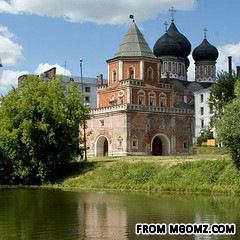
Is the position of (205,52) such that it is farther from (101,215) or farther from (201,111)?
(101,215)

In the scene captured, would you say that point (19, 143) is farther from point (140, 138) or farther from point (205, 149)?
point (205, 149)

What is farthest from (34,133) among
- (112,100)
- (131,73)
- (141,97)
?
(131,73)

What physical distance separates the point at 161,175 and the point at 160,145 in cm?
2092

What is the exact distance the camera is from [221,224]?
1720cm

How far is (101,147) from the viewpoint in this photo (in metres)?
57.5

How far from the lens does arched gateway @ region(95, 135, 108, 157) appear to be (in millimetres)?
57006

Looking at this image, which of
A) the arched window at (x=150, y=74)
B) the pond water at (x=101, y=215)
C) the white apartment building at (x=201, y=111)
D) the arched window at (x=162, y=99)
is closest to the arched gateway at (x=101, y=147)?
the arched window at (x=162, y=99)

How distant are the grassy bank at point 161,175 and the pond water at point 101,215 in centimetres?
438

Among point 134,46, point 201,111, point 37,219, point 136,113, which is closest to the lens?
point 37,219

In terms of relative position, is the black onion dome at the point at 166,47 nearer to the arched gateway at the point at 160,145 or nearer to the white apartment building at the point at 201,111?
the white apartment building at the point at 201,111

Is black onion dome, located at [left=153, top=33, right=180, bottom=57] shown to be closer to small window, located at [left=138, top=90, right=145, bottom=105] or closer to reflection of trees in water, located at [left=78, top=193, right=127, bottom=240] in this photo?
small window, located at [left=138, top=90, right=145, bottom=105]

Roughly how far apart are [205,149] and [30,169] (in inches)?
985

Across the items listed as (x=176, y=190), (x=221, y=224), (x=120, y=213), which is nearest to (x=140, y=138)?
(x=176, y=190)

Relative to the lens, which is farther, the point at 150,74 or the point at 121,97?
the point at 150,74
